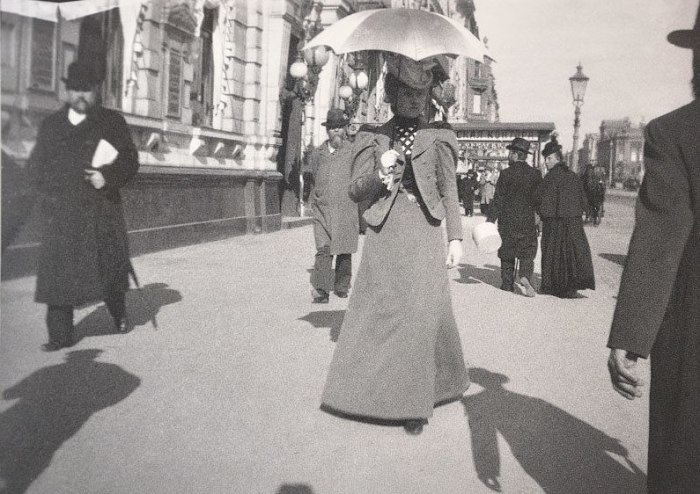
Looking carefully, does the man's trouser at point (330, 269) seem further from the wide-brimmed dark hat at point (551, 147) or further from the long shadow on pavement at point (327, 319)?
the wide-brimmed dark hat at point (551, 147)

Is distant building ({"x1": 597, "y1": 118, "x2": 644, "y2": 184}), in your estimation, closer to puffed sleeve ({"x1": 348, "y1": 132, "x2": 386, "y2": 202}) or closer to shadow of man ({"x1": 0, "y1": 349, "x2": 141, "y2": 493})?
puffed sleeve ({"x1": 348, "y1": 132, "x2": 386, "y2": 202})

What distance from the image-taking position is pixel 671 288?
244 centimetres

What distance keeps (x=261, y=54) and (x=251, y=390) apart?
44.6 ft

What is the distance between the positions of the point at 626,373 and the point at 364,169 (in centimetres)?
226

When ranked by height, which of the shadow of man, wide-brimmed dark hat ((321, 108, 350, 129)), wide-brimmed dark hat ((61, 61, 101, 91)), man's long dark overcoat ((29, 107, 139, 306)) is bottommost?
the shadow of man

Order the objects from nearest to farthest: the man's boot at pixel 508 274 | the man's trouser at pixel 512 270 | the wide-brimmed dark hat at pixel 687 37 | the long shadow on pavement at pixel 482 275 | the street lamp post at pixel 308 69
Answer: the wide-brimmed dark hat at pixel 687 37, the man's trouser at pixel 512 270, the man's boot at pixel 508 274, the long shadow on pavement at pixel 482 275, the street lamp post at pixel 308 69

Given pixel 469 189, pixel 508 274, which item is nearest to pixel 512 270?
pixel 508 274

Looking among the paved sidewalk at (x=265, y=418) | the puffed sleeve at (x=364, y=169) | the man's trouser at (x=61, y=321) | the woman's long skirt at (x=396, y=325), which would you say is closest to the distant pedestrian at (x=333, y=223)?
the paved sidewalk at (x=265, y=418)

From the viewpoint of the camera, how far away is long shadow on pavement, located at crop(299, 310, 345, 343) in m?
7.11

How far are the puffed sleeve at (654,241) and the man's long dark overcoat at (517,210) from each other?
7806mm

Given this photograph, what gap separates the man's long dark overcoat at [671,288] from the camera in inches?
93.4

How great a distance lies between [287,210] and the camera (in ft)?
67.9

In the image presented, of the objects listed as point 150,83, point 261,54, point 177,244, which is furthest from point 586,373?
→ point 261,54

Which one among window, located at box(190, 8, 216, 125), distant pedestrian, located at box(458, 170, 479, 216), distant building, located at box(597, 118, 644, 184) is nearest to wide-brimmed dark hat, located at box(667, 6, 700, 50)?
distant building, located at box(597, 118, 644, 184)
